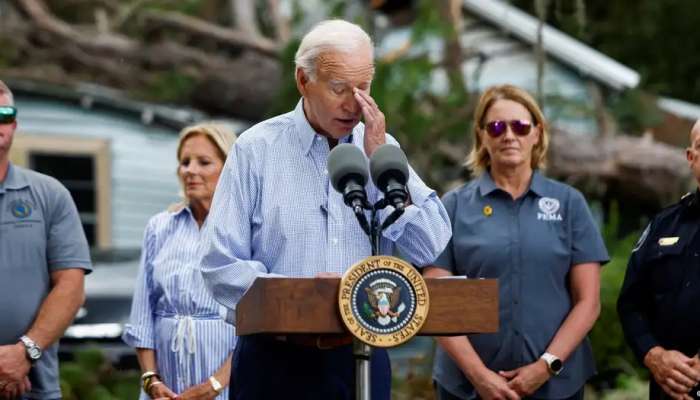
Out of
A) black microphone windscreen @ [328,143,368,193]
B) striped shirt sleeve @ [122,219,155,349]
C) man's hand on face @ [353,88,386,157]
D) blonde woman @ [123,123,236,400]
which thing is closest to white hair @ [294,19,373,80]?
man's hand on face @ [353,88,386,157]

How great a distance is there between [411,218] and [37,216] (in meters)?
2.09

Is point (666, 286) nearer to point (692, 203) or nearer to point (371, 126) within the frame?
point (692, 203)

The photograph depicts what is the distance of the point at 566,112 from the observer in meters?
14.8

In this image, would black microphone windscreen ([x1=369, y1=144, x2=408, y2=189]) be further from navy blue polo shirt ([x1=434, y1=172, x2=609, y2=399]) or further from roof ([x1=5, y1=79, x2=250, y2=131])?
roof ([x1=5, y1=79, x2=250, y2=131])

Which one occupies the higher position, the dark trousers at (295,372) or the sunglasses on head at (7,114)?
the sunglasses on head at (7,114)

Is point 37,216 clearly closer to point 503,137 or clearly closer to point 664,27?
point 503,137

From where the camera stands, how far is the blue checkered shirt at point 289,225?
16.1 ft

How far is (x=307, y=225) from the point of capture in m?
4.95

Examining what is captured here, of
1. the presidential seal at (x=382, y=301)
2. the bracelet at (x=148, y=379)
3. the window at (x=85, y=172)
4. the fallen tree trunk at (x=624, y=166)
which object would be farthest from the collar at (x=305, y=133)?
the window at (x=85, y=172)

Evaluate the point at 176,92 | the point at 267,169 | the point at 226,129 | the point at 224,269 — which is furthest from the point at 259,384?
the point at 176,92

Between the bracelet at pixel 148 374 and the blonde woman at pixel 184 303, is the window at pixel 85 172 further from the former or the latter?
the bracelet at pixel 148 374

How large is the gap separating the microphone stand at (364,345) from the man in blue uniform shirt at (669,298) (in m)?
1.86

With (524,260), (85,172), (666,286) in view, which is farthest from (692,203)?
(85,172)

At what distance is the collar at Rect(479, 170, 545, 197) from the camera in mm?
6465
